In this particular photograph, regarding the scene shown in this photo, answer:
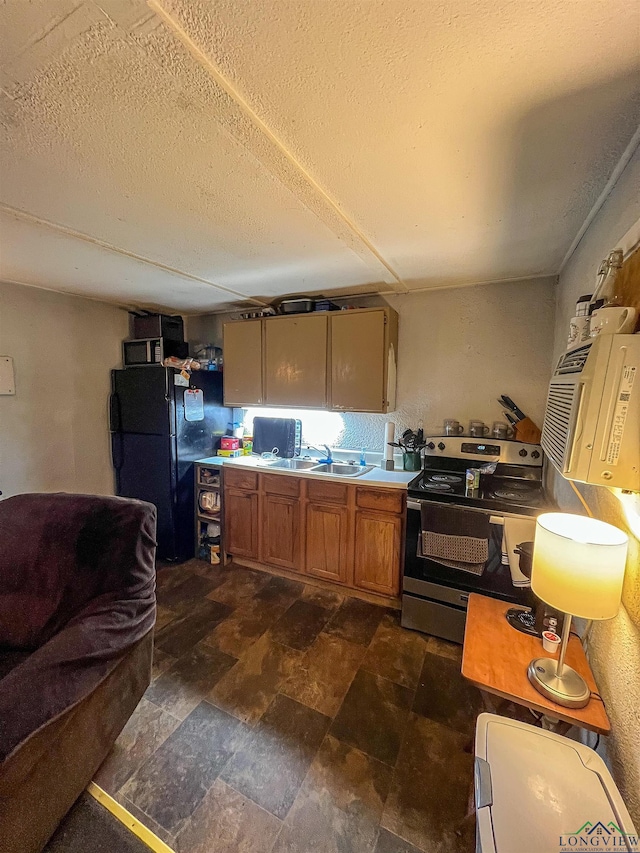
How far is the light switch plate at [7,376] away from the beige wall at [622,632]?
11.7 feet

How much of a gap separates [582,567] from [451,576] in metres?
1.24

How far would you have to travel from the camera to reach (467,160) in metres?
1.16

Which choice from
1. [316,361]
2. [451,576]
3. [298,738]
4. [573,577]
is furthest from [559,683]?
[316,361]

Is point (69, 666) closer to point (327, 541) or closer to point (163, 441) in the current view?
point (327, 541)

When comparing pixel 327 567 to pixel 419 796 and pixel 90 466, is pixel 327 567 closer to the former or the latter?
pixel 419 796

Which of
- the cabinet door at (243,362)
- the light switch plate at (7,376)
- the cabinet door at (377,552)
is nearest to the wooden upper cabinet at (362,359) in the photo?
the cabinet door at (243,362)

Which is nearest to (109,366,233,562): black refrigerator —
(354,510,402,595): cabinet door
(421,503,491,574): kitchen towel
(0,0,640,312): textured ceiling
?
(0,0,640,312): textured ceiling

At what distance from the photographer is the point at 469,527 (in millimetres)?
1980

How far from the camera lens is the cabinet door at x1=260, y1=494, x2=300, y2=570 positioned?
2723 mm

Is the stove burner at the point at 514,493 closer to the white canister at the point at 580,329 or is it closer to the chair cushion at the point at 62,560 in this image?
the white canister at the point at 580,329

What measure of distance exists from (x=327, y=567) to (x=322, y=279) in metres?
2.18

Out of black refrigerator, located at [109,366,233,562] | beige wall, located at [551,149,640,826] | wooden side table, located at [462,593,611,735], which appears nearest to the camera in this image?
beige wall, located at [551,149,640,826]

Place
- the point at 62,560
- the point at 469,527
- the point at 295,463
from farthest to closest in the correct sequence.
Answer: the point at 295,463 → the point at 469,527 → the point at 62,560

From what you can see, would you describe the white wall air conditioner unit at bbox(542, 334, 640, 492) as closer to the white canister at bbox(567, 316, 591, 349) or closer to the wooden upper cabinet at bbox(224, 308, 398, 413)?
the white canister at bbox(567, 316, 591, 349)
